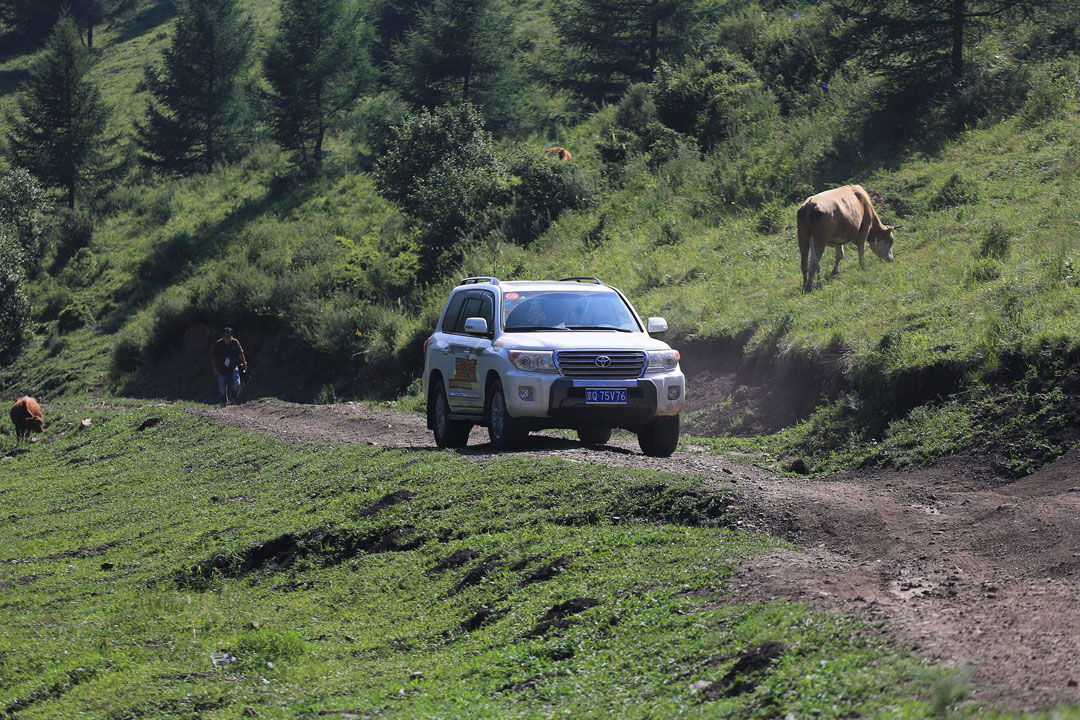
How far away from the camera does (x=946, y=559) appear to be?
7309 millimetres

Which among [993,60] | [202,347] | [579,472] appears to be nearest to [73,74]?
[202,347]

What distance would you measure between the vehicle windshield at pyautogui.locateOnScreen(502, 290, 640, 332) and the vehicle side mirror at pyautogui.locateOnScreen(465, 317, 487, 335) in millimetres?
280

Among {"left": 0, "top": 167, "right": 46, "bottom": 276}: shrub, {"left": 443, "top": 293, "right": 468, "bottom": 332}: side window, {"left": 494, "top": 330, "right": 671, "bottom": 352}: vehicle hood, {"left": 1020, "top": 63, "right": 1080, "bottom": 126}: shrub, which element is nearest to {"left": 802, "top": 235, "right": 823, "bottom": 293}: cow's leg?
{"left": 494, "top": 330, "right": 671, "bottom": 352}: vehicle hood

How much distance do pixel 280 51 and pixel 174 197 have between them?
32.2 ft

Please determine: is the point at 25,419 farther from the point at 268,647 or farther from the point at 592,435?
the point at 268,647

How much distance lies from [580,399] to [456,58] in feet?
118

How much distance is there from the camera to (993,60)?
2780cm

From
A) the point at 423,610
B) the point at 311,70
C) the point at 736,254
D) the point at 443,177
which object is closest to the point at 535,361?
the point at 423,610

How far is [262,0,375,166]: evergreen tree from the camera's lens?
4950cm

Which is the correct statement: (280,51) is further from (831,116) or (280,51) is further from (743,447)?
(743,447)

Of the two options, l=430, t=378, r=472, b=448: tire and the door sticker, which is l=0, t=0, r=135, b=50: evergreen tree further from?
the door sticker

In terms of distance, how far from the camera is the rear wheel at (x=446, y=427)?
47.3 ft

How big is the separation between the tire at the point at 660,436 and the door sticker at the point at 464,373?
2.12 metres

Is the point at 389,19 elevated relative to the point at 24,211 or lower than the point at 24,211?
elevated
